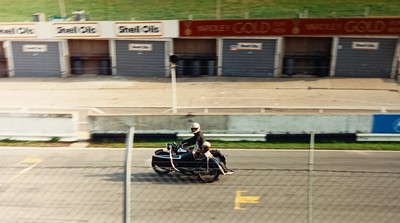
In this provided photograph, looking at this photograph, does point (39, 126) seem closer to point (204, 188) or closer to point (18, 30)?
point (204, 188)

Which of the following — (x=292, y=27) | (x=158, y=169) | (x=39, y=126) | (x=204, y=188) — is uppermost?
(x=292, y=27)

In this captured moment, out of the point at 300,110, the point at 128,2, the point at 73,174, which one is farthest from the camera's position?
the point at 128,2

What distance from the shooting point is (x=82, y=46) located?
2842 centimetres

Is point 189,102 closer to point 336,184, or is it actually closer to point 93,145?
point 93,145

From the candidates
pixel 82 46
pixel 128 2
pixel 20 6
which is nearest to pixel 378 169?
pixel 82 46

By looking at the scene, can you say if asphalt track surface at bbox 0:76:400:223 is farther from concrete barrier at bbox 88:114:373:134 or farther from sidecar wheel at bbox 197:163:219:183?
concrete barrier at bbox 88:114:373:134

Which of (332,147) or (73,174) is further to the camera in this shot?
(332,147)

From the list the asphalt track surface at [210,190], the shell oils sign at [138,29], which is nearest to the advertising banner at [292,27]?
the shell oils sign at [138,29]

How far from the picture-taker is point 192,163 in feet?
41.5

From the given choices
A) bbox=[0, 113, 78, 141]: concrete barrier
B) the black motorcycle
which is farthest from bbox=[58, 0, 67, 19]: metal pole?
the black motorcycle

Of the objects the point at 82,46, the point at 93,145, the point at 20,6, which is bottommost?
the point at 93,145

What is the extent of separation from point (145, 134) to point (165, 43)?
1159 cm

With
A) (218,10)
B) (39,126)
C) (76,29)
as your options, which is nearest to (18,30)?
(76,29)

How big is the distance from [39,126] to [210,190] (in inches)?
322
